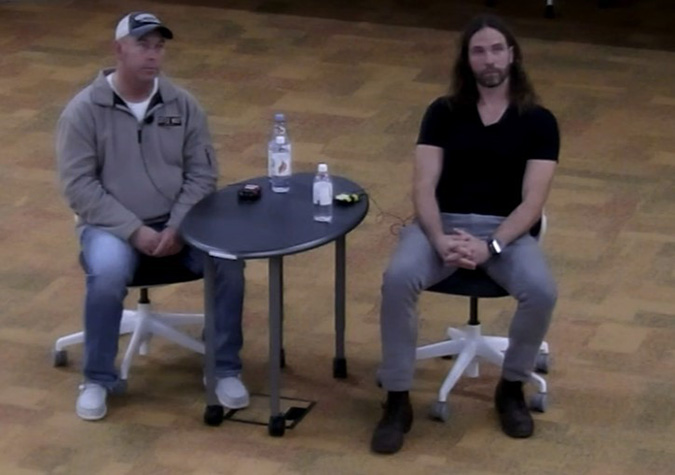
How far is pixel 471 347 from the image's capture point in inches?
197

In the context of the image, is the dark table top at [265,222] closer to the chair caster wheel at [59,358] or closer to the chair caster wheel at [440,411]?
the chair caster wheel at [440,411]

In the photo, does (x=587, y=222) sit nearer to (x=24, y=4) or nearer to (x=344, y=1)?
(x=344, y=1)

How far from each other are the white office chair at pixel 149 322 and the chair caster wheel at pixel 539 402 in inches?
43.4

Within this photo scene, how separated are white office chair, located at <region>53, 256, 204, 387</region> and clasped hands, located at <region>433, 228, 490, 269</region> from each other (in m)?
0.80

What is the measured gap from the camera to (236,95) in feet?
26.0

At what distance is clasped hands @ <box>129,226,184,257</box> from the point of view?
4812 mm

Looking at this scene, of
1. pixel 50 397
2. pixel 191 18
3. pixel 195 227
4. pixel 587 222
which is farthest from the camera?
pixel 191 18

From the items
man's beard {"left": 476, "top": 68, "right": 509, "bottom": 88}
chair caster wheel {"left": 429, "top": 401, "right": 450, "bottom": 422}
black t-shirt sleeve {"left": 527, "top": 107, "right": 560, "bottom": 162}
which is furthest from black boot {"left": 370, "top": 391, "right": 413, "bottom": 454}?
man's beard {"left": 476, "top": 68, "right": 509, "bottom": 88}

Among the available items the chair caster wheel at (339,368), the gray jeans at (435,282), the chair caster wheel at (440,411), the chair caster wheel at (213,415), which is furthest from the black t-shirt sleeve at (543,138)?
the chair caster wheel at (213,415)

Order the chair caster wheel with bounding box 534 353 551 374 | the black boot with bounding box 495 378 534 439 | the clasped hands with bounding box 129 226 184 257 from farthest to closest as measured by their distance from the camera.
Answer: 1. the chair caster wheel with bounding box 534 353 551 374
2. the clasped hands with bounding box 129 226 184 257
3. the black boot with bounding box 495 378 534 439

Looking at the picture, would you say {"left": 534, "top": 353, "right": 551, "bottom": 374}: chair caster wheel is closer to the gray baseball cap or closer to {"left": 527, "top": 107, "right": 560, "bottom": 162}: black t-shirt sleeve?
{"left": 527, "top": 107, "right": 560, "bottom": 162}: black t-shirt sleeve

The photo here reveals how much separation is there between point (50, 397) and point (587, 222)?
2.44 meters

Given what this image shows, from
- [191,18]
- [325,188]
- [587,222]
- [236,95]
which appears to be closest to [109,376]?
[325,188]

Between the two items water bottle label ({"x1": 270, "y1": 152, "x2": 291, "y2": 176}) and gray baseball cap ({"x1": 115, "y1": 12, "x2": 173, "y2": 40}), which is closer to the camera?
gray baseball cap ({"x1": 115, "y1": 12, "x2": 173, "y2": 40})
